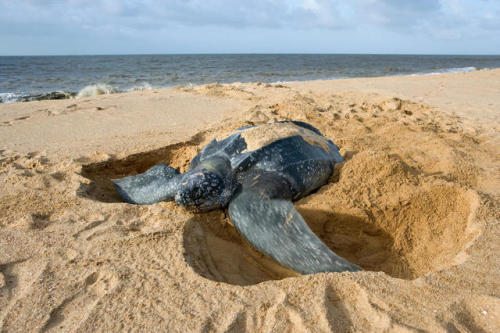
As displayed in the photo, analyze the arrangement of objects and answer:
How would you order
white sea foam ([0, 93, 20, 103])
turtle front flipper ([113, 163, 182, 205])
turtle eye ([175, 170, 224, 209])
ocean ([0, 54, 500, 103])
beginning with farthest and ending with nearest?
ocean ([0, 54, 500, 103])
white sea foam ([0, 93, 20, 103])
turtle front flipper ([113, 163, 182, 205])
turtle eye ([175, 170, 224, 209])

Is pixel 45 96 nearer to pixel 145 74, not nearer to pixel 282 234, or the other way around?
pixel 145 74

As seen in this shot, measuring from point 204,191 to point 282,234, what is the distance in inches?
27.0

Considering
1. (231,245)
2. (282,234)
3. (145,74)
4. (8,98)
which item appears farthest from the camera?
(145,74)

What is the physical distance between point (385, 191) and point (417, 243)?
471 millimetres

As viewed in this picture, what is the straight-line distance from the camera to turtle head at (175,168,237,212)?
2268 millimetres

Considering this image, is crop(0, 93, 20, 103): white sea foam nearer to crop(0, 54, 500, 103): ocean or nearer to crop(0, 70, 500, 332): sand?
crop(0, 54, 500, 103): ocean

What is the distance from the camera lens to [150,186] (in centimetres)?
273

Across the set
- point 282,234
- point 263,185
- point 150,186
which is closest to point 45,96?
point 150,186

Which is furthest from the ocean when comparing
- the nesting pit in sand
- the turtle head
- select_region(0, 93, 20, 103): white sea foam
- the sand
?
the nesting pit in sand

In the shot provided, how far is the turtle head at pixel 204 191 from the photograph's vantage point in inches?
89.3

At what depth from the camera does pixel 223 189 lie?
2404 mm

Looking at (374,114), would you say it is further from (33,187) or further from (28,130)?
(28,130)

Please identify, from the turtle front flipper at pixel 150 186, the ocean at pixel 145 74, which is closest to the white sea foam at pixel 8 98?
the ocean at pixel 145 74

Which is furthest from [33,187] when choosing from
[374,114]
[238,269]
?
[374,114]
